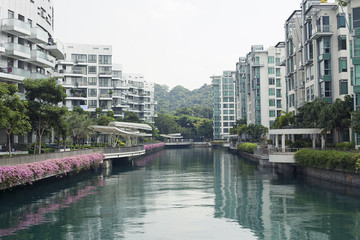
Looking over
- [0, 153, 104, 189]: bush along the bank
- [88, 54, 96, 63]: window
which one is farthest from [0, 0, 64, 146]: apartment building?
[88, 54, 96, 63]: window

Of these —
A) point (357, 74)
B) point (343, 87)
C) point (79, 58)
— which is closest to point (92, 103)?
point (79, 58)

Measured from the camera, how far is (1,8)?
4841cm

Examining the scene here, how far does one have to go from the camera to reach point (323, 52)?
52469 millimetres

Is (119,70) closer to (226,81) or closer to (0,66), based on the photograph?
(226,81)

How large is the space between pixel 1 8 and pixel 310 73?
42892mm

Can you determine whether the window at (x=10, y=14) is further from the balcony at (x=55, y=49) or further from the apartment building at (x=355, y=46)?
the apartment building at (x=355, y=46)

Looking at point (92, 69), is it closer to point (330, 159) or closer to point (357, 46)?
point (357, 46)

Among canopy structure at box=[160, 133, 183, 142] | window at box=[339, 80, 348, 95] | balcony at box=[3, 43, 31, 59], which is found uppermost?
balcony at box=[3, 43, 31, 59]

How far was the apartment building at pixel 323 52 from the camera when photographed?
1965 inches

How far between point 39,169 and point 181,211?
13.4 m

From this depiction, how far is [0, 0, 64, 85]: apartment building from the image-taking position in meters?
48.8

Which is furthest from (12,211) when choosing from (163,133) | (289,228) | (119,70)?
(163,133)

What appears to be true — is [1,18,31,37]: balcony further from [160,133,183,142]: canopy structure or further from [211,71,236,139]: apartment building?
[211,71,236,139]: apartment building

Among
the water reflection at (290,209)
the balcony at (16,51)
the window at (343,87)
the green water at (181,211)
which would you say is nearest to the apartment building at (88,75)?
the balcony at (16,51)
